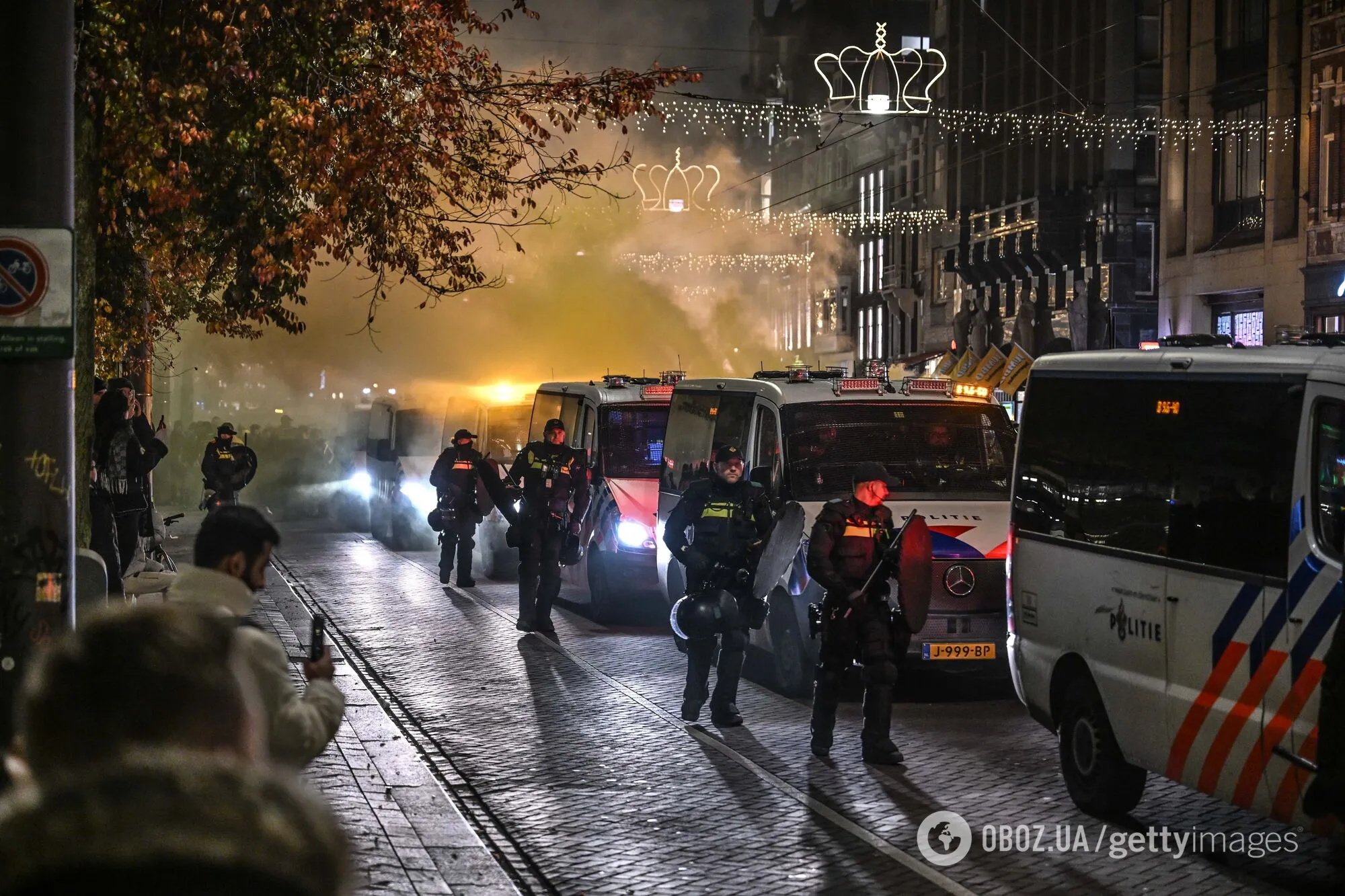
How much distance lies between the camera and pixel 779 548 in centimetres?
990

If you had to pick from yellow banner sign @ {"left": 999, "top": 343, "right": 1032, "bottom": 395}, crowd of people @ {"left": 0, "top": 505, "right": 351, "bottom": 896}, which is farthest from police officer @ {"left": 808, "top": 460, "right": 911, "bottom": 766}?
yellow banner sign @ {"left": 999, "top": 343, "right": 1032, "bottom": 395}

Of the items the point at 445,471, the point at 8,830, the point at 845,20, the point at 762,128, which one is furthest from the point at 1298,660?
the point at 762,128

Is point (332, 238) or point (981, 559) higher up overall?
point (332, 238)

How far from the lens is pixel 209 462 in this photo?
21.2 m

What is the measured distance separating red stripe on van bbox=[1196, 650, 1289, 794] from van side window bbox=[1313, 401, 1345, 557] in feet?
1.61

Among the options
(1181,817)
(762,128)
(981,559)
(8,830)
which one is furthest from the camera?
(762,128)

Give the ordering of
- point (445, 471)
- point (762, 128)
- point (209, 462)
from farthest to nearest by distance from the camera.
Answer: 1. point (762, 128)
2. point (209, 462)
3. point (445, 471)

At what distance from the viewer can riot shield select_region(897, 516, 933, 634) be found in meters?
8.96

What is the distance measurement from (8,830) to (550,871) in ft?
18.2

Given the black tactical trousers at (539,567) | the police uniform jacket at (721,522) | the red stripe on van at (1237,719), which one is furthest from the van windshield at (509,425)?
the red stripe on van at (1237,719)

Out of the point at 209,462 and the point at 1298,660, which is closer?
the point at 1298,660

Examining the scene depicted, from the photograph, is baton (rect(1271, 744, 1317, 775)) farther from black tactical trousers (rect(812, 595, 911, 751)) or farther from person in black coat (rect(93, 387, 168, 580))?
person in black coat (rect(93, 387, 168, 580))

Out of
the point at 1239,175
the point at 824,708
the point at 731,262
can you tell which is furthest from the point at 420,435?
the point at 731,262

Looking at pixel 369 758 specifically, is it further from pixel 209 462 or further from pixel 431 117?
pixel 209 462
